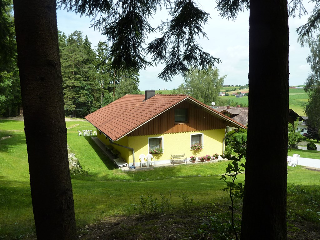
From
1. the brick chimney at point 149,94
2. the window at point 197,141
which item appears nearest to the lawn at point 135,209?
the window at point 197,141

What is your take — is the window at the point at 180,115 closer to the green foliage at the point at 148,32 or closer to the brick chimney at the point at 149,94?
the brick chimney at the point at 149,94

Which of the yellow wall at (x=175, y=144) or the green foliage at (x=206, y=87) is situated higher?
the green foliage at (x=206, y=87)

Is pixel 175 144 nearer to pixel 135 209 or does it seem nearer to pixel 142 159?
pixel 142 159

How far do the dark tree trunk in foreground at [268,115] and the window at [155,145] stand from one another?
15.1m

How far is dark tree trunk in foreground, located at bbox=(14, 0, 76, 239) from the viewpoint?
7.65ft

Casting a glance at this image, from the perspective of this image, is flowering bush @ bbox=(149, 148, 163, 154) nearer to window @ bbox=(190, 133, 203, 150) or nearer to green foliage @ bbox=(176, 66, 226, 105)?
window @ bbox=(190, 133, 203, 150)

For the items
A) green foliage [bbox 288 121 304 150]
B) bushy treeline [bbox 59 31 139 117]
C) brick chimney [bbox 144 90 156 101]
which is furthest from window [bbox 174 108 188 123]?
bushy treeline [bbox 59 31 139 117]

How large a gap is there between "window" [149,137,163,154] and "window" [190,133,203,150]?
278 centimetres

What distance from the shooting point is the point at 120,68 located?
5633 mm

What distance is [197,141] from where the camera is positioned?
774 inches

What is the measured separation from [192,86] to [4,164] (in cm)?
4387

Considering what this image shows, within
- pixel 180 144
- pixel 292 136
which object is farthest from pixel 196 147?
pixel 292 136

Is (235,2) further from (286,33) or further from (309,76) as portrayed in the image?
(309,76)

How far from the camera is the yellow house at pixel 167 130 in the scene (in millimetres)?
16953
